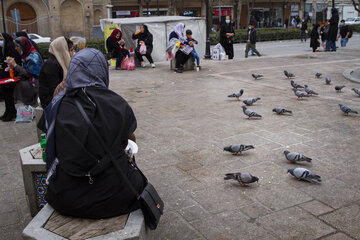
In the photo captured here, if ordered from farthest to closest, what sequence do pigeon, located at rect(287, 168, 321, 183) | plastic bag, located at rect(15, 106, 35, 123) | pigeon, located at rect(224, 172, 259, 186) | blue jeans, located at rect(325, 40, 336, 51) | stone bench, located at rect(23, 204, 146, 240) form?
blue jeans, located at rect(325, 40, 336, 51)
plastic bag, located at rect(15, 106, 35, 123)
pigeon, located at rect(287, 168, 321, 183)
pigeon, located at rect(224, 172, 259, 186)
stone bench, located at rect(23, 204, 146, 240)

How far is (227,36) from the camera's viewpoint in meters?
16.0

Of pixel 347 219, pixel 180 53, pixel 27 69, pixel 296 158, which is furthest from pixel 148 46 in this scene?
pixel 347 219

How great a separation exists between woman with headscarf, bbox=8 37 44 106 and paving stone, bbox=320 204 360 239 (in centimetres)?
528

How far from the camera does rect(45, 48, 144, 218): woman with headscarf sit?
2523mm

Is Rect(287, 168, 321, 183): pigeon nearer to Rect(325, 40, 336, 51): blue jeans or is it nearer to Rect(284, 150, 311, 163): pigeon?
Rect(284, 150, 311, 163): pigeon

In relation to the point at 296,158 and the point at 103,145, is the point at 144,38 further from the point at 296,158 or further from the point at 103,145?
the point at 103,145

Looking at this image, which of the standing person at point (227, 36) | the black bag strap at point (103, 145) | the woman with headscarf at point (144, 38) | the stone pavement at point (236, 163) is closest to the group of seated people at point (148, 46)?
the woman with headscarf at point (144, 38)

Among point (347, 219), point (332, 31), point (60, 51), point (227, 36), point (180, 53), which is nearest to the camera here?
point (347, 219)

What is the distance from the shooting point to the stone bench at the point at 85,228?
8.20 feet

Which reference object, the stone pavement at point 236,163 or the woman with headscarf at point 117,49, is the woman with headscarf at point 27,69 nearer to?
the stone pavement at point 236,163

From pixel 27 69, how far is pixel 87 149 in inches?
191

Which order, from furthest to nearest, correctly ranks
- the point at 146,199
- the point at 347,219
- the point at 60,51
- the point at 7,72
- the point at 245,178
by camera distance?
the point at 7,72
the point at 60,51
the point at 245,178
the point at 347,219
the point at 146,199

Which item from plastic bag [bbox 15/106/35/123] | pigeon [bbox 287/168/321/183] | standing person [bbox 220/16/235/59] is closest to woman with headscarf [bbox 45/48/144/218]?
pigeon [bbox 287/168/321/183]

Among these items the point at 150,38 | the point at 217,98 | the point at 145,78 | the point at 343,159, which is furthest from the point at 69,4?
the point at 343,159
